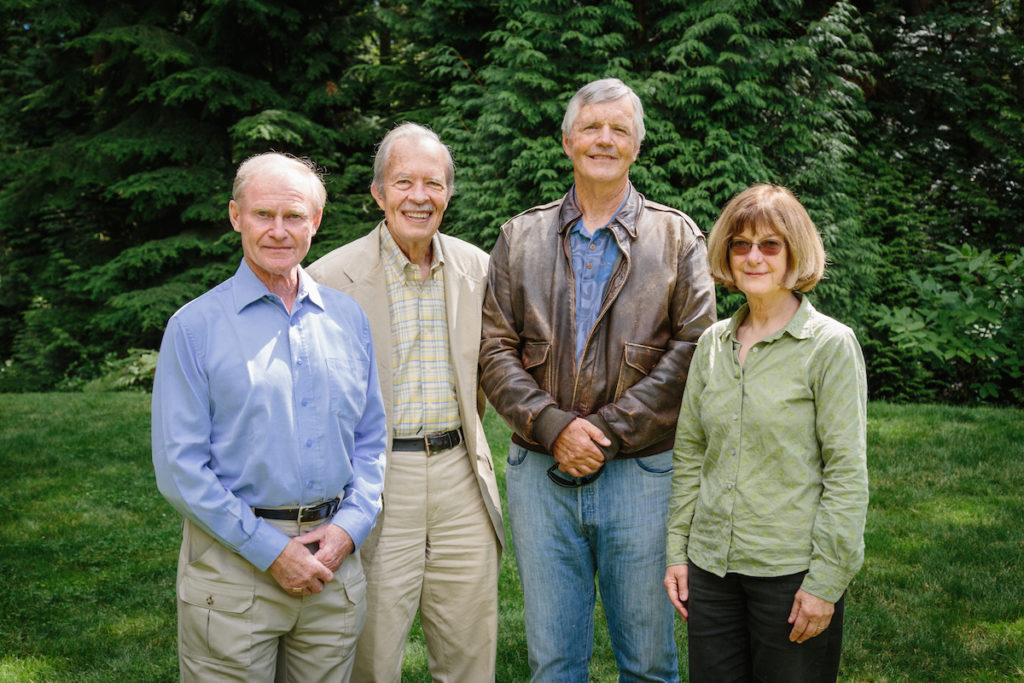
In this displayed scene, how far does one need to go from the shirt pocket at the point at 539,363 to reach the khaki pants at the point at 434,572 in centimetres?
38

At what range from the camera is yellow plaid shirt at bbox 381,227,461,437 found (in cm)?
259

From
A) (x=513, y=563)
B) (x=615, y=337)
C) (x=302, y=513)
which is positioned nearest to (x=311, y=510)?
(x=302, y=513)

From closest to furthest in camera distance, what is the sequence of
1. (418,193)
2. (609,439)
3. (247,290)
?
(247,290) < (609,439) < (418,193)

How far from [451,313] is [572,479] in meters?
0.69

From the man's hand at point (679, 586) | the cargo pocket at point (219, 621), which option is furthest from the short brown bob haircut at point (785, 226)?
the cargo pocket at point (219, 621)

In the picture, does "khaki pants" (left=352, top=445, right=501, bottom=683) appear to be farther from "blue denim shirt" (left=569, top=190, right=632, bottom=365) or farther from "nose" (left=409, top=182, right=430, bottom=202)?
"nose" (left=409, top=182, right=430, bottom=202)

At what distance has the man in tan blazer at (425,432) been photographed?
Result: 2557 mm

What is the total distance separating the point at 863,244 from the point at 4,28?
13553mm

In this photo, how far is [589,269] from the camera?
252cm

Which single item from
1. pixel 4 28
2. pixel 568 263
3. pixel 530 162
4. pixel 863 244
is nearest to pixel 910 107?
pixel 863 244

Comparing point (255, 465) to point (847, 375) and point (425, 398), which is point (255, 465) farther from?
point (847, 375)

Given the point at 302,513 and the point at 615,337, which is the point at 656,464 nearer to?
the point at 615,337

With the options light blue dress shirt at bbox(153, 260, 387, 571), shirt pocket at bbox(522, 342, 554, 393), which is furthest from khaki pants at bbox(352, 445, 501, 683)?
shirt pocket at bbox(522, 342, 554, 393)

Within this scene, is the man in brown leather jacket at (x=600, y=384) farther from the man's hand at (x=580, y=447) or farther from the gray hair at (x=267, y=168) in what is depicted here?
the gray hair at (x=267, y=168)
